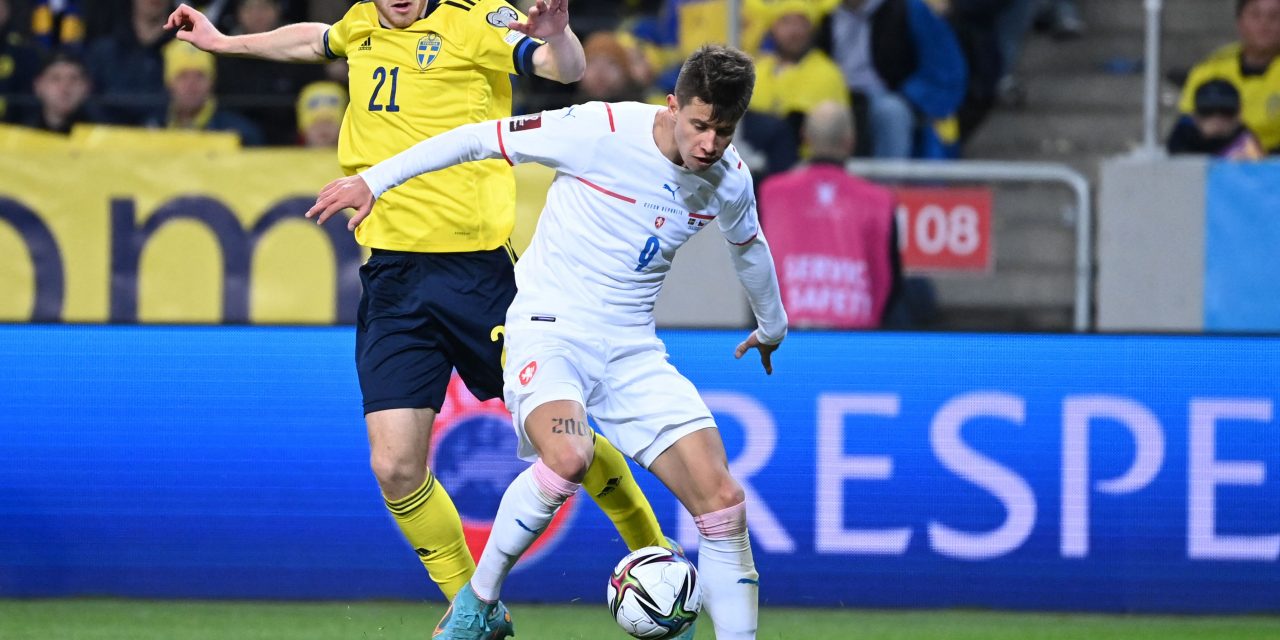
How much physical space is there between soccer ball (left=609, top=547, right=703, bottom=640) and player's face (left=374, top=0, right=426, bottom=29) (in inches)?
72.9

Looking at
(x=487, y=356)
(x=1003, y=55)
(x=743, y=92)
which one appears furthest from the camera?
(x=1003, y=55)

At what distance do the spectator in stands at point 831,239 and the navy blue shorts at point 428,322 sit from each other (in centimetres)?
393

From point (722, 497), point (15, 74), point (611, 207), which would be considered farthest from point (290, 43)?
point (15, 74)

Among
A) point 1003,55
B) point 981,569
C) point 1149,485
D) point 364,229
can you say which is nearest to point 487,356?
point 364,229

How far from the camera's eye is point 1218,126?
33.3ft

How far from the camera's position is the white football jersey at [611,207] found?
5.20 meters

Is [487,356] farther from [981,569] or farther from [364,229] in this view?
[981,569]

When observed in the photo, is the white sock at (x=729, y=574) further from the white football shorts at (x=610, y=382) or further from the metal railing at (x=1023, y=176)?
the metal railing at (x=1023, y=176)

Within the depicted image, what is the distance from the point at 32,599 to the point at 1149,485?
430 centimetres

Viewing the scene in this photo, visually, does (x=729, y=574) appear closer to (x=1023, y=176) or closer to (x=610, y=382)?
(x=610, y=382)

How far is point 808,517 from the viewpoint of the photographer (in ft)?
22.9

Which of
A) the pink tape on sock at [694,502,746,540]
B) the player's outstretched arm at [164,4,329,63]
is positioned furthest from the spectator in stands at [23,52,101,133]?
the pink tape on sock at [694,502,746,540]

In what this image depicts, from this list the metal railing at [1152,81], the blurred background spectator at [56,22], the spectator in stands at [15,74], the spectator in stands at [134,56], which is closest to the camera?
the metal railing at [1152,81]

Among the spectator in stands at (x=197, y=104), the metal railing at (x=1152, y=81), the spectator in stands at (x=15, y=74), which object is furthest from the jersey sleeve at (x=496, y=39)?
the spectator in stands at (x=15, y=74)
